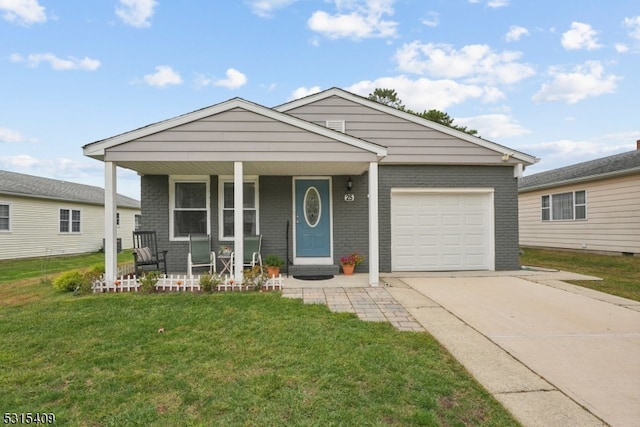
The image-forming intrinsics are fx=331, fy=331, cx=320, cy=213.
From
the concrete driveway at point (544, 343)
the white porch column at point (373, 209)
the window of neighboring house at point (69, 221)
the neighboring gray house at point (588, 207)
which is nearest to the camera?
the concrete driveway at point (544, 343)

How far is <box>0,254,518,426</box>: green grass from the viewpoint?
7.80 ft

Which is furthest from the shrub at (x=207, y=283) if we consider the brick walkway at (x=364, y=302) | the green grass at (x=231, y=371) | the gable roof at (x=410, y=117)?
the gable roof at (x=410, y=117)

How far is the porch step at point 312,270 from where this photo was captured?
743 centimetres

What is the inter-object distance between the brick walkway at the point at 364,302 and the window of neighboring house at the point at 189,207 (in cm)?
319

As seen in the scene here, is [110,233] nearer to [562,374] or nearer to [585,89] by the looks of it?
[562,374]

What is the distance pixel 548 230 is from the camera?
46.8 feet

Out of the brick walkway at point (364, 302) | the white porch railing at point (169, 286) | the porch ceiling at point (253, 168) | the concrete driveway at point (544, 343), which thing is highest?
the porch ceiling at point (253, 168)

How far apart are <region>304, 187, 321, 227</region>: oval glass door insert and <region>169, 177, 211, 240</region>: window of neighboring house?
239cm

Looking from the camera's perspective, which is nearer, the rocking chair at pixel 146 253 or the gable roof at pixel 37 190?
the rocking chair at pixel 146 253

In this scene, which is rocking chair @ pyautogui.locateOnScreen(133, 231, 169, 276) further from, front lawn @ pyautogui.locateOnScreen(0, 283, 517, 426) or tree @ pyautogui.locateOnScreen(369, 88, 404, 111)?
tree @ pyautogui.locateOnScreen(369, 88, 404, 111)

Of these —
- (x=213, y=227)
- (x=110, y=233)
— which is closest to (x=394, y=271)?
(x=213, y=227)

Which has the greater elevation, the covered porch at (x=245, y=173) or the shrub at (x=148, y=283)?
the covered porch at (x=245, y=173)

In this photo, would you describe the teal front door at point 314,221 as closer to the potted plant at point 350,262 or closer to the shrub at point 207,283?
the potted plant at point 350,262

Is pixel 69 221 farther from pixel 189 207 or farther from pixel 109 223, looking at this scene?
pixel 109 223
